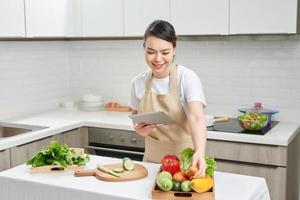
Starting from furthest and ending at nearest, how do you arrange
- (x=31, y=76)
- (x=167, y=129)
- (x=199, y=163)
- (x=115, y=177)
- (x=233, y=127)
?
(x=31, y=76) < (x=233, y=127) < (x=167, y=129) < (x=115, y=177) < (x=199, y=163)

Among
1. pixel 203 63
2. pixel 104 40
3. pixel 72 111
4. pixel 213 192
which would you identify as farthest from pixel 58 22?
pixel 213 192

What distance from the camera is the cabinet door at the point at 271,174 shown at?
9.80 feet

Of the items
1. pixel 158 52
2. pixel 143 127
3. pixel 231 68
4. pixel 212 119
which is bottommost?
pixel 212 119

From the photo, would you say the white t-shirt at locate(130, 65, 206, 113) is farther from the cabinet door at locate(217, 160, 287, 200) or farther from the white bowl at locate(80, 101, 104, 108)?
the white bowl at locate(80, 101, 104, 108)

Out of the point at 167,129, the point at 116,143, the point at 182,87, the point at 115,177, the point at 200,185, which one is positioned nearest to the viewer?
the point at 200,185

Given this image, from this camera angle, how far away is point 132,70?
4.13 m

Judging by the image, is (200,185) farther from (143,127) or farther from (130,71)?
(130,71)

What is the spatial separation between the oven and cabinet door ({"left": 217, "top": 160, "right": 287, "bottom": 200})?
78 centimetres

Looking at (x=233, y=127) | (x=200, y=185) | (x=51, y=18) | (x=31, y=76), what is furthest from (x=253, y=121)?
(x=31, y=76)

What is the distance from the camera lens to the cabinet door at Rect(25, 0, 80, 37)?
3.42m

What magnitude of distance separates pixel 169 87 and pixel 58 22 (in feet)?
5.21

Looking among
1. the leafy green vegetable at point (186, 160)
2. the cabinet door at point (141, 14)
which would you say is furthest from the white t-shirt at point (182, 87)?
the cabinet door at point (141, 14)

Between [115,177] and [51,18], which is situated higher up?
[51,18]

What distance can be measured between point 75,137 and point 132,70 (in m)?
0.88
